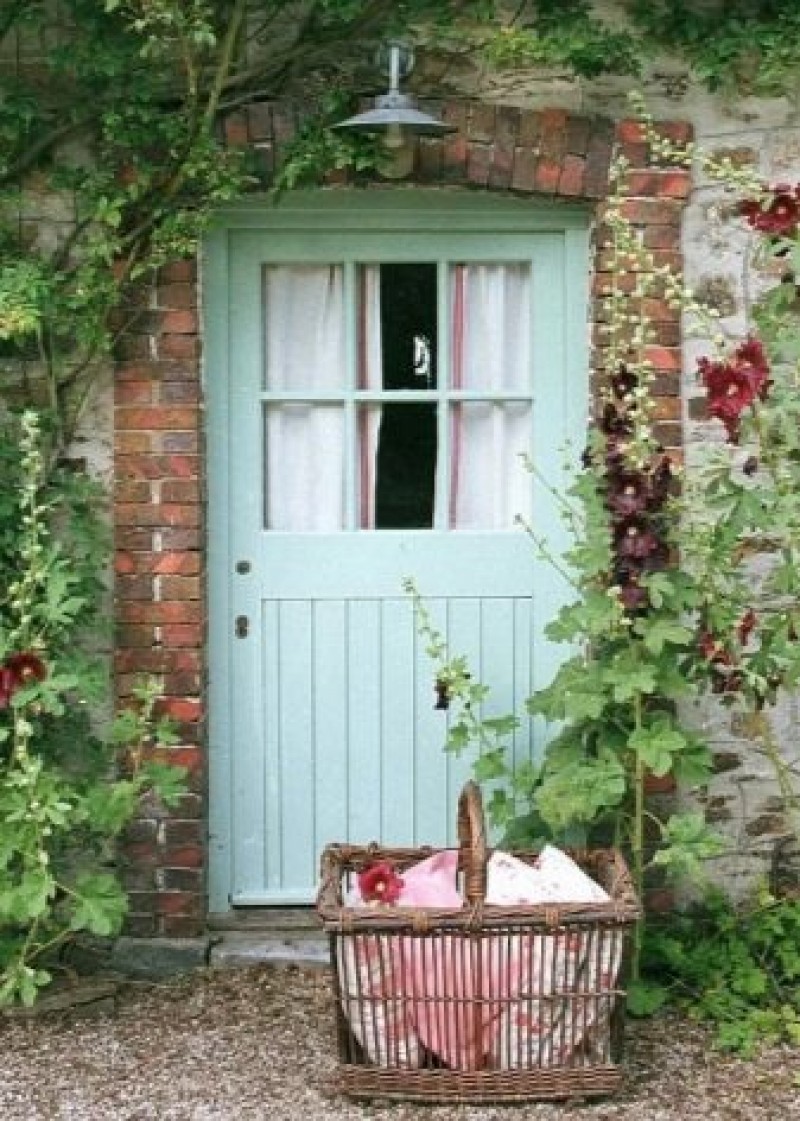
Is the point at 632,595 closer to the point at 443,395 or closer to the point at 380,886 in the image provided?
the point at 380,886

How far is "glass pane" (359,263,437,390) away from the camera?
5.79m

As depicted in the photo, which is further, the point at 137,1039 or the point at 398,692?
the point at 398,692

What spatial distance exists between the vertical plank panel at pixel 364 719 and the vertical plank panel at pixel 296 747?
0.41 ft

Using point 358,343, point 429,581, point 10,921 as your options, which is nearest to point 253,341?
point 358,343

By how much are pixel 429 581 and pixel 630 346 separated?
1.02 metres

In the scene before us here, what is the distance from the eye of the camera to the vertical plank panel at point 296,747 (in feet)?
19.1

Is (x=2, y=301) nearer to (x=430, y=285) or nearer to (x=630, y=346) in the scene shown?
(x=430, y=285)

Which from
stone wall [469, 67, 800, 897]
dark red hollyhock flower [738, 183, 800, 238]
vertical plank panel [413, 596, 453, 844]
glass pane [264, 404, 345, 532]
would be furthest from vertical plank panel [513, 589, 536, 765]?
dark red hollyhock flower [738, 183, 800, 238]

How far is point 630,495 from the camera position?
4883 mm

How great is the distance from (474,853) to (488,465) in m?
1.69

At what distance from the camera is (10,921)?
4992 millimetres

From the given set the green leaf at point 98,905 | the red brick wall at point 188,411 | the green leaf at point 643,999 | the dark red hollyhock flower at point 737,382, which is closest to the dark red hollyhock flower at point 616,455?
the dark red hollyhock flower at point 737,382

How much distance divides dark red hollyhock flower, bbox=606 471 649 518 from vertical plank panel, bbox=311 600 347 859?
1.22 m

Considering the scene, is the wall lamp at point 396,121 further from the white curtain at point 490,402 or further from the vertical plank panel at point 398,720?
the vertical plank panel at point 398,720
